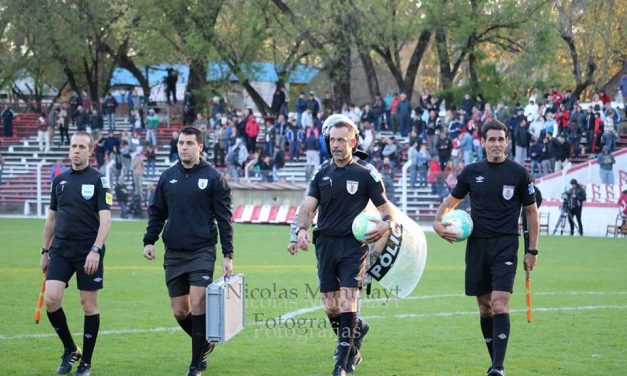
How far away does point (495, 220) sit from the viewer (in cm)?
922

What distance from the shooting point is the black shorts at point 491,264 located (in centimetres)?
910

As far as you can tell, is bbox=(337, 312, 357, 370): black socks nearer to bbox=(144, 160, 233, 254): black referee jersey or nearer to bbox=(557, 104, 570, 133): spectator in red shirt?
bbox=(144, 160, 233, 254): black referee jersey

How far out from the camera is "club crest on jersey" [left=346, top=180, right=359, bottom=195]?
369 inches

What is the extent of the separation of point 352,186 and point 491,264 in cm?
131

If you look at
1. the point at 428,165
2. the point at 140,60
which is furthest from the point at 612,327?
the point at 140,60

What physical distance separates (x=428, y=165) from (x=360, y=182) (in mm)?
24982

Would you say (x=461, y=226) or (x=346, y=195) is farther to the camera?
(x=346, y=195)

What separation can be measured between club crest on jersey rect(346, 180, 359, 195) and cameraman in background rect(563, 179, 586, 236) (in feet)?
69.7

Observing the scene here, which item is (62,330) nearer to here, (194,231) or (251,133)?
(194,231)

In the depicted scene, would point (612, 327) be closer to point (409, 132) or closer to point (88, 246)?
point (88, 246)

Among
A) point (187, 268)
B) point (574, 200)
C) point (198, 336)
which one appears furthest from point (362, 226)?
point (574, 200)

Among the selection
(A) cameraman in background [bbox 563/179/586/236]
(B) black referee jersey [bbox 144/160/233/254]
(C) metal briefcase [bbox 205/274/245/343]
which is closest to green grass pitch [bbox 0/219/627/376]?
(C) metal briefcase [bbox 205/274/245/343]

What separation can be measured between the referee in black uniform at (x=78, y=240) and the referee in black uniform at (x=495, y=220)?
2.83 metres

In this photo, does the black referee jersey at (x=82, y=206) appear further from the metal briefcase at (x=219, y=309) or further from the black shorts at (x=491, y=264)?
the black shorts at (x=491, y=264)
